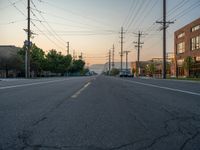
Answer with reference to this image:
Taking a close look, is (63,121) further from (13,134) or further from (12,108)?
(12,108)

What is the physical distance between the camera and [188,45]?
76.5m

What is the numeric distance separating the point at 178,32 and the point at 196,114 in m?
81.2

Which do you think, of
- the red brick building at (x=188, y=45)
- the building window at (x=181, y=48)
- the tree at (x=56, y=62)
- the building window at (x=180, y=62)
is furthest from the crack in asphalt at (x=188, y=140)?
the tree at (x=56, y=62)

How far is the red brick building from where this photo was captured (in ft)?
234

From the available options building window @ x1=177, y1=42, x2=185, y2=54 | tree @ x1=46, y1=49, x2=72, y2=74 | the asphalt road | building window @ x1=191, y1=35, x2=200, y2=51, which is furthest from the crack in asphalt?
tree @ x1=46, y1=49, x2=72, y2=74

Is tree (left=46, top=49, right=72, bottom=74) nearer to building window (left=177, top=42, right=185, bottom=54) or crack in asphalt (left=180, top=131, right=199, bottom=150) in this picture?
building window (left=177, top=42, right=185, bottom=54)

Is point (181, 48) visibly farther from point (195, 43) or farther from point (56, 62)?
point (56, 62)

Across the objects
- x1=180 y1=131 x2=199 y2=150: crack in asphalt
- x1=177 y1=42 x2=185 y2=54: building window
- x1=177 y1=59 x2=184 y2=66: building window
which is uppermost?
x1=177 y1=42 x2=185 y2=54: building window

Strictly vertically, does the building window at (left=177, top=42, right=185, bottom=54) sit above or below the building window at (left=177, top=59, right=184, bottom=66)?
above

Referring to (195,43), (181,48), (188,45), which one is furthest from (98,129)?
(181,48)

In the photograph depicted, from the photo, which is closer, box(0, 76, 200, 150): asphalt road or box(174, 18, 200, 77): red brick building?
box(0, 76, 200, 150): asphalt road

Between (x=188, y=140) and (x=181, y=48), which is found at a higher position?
(x=181, y=48)

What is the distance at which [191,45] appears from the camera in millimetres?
75375

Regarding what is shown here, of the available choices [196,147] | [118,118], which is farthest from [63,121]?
[196,147]
